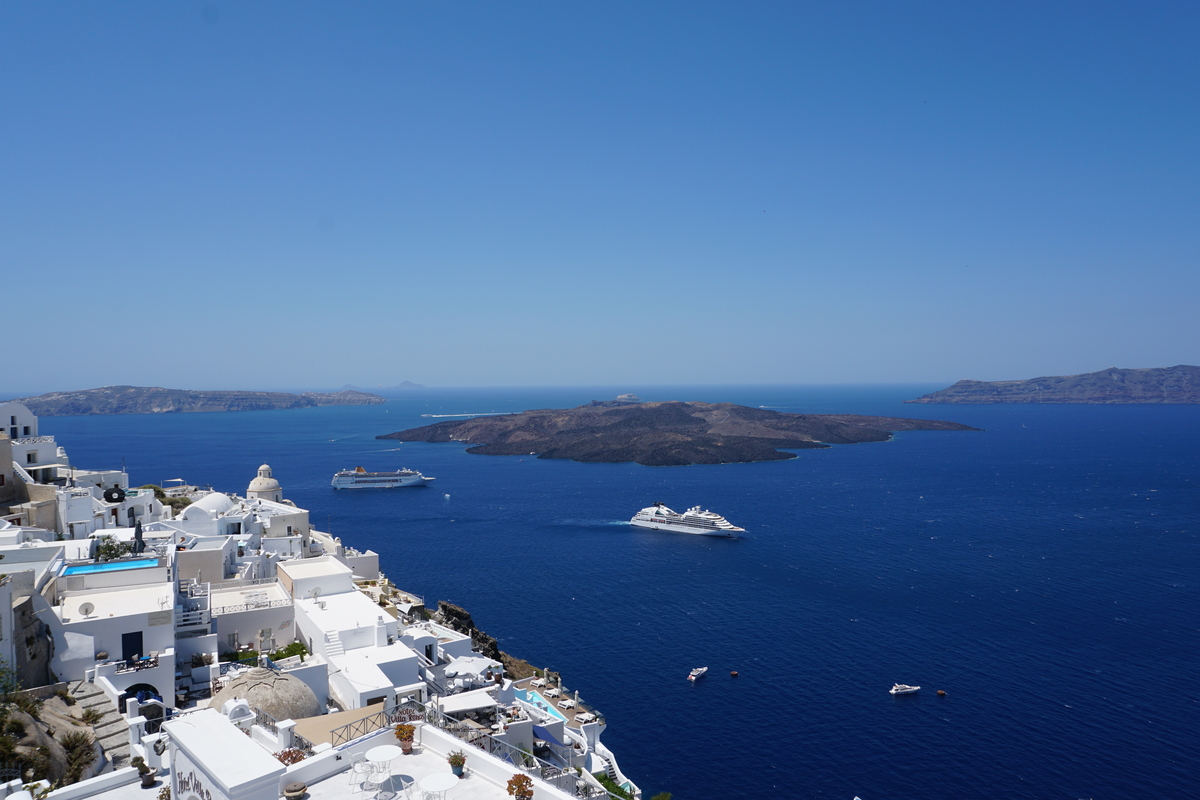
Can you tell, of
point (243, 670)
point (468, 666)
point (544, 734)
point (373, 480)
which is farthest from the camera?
point (373, 480)

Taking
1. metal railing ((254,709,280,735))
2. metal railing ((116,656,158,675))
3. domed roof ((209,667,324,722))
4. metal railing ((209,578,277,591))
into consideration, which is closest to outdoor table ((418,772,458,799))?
metal railing ((254,709,280,735))

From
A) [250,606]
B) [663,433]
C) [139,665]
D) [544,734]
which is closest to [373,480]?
[663,433]

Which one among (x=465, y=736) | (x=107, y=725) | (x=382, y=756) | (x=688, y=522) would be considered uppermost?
(x=382, y=756)

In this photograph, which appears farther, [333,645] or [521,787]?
[333,645]

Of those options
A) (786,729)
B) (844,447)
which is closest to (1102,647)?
(786,729)

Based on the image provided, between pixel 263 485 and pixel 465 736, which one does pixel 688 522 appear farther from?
pixel 465 736

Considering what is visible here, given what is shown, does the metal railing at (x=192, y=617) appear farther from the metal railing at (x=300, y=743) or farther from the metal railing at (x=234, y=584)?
the metal railing at (x=300, y=743)

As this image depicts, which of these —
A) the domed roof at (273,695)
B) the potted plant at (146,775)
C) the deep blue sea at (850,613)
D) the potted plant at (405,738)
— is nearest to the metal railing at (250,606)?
the domed roof at (273,695)
